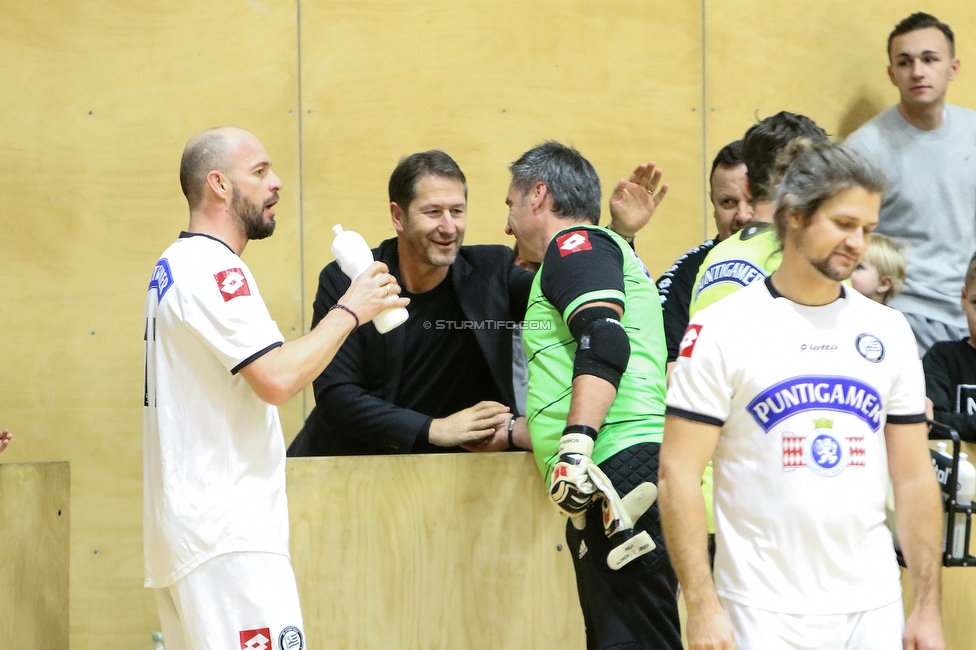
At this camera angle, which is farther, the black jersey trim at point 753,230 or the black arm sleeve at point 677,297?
the black arm sleeve at point 677,297

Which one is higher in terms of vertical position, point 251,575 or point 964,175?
point 964,175

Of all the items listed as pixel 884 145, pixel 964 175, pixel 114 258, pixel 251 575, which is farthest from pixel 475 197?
pixel 251 575

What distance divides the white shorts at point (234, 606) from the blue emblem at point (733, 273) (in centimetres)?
134

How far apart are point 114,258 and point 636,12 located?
107 inches

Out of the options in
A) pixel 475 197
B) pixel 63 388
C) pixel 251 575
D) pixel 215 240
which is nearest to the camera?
A: pixel 251 575

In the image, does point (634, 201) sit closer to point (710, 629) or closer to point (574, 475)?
point (574, 475)

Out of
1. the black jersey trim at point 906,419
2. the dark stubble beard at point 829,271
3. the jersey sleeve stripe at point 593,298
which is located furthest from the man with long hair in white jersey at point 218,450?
the black jersey trim at point 906,419

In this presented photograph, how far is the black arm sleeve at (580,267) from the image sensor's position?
3051mm

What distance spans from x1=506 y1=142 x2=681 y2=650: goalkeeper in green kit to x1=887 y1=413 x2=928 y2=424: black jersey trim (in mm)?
743

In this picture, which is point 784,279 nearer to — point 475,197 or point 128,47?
point 475,197

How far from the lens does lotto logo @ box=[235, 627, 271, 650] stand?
2.58 metres

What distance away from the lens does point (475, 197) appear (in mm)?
5125

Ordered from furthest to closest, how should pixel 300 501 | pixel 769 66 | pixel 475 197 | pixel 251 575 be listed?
pixel 769 66 < pixel 475 197 < pixel 300 501 < pixel 251 575

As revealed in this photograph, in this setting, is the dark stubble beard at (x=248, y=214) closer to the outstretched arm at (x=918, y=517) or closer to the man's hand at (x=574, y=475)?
the man's hand at (x=574, y=475)
